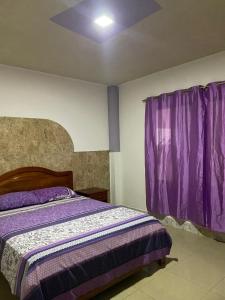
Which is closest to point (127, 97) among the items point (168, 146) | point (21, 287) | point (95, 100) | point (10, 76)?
point (95, 100)

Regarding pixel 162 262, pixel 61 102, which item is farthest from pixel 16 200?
pixel 162 262

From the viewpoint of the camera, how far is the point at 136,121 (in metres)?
4.13

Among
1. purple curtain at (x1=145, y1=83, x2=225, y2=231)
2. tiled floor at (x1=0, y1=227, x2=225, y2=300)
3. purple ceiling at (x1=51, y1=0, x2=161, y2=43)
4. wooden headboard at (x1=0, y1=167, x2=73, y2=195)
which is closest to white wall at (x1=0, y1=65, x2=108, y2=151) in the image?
wooden headboard at (x1=0, y1=167, x2=73, y2=195)

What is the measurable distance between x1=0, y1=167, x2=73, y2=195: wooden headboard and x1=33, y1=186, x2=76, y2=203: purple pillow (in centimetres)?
17

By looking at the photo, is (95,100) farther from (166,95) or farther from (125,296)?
(125,296)

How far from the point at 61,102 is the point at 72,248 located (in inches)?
103

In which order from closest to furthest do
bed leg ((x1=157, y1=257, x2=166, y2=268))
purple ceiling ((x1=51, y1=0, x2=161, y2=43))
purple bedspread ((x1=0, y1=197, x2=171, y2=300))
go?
purple bedspread ((x1=0, y1=197, x2=171, y2=300)), purple ceiling ((x1=51, y1=0, x2=161, y2=43)), bed leg ((x1=157, y1=257, x2=166, y2=268))

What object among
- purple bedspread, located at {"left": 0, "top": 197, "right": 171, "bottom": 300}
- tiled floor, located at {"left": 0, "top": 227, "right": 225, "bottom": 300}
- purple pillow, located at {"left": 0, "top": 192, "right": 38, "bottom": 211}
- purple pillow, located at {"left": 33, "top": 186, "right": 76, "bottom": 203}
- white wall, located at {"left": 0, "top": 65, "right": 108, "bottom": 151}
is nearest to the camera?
purple bedspread, located at {"left": 0, "top": 197, "right": 171, "bottom": 300}

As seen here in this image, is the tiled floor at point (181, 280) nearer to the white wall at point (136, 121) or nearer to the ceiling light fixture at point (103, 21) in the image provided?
the white wall at point (136, 121)

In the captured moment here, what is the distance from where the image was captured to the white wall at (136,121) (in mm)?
3342

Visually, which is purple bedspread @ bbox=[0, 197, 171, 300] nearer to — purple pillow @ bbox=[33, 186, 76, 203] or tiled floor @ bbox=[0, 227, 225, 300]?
tiled floor @ bbox=[0, 227, 225, 300]

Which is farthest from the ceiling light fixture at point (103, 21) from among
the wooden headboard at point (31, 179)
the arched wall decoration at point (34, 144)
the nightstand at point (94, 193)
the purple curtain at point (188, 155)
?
the nightstand at point (94, 193)

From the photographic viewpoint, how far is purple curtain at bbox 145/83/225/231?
2891 millimetres

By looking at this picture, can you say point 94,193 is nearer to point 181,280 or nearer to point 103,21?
point 181,280
